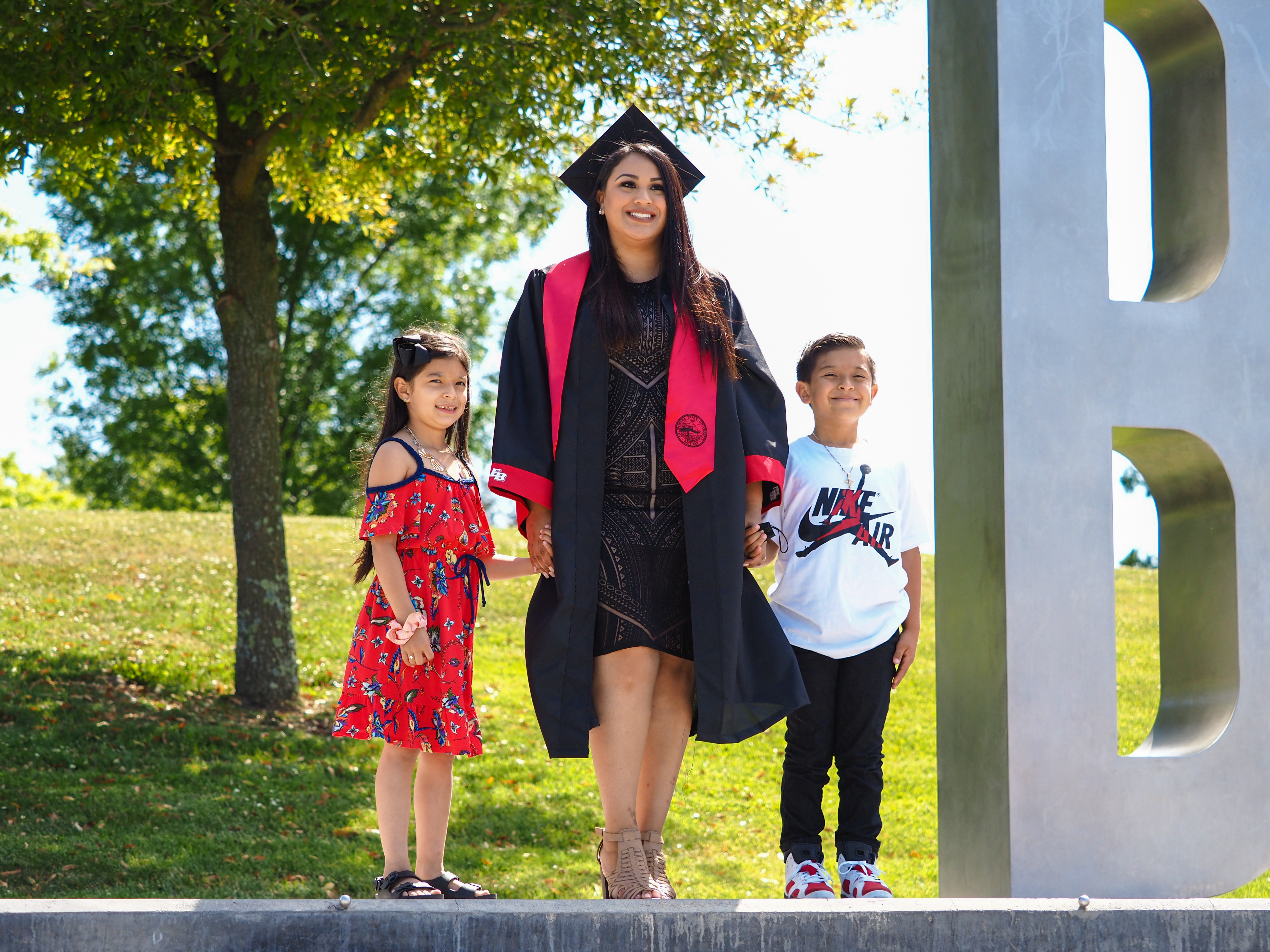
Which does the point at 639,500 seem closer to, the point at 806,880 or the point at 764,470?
the point at 764,470

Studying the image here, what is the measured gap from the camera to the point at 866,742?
370 cm

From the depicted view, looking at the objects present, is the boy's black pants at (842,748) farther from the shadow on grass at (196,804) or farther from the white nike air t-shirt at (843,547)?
the shadow on grass at (196,804)

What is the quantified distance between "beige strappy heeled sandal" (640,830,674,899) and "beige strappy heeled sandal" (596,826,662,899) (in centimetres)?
3

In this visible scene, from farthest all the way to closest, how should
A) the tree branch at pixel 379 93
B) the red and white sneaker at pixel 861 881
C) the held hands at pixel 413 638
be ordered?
the tree branch at pixel 379 93 < the red and white sneaker at pixel 861 881 < the held hands at pixel 413 638

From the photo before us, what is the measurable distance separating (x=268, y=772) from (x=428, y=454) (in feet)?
12.7

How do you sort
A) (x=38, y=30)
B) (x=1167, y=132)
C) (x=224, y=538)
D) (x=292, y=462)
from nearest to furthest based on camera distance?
(x=1167, y=132), (x=38, y=30), (x=224, y=538), (x=292, y=462)

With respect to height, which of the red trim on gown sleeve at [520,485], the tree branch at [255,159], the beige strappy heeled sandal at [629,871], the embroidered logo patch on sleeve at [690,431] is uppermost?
the tree branch at [255,159]

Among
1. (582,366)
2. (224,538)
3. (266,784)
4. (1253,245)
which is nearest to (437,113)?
(266,784)

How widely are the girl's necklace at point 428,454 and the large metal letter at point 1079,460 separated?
5.51 ft

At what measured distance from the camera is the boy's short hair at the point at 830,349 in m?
3.98

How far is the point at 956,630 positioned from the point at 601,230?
1.76 m

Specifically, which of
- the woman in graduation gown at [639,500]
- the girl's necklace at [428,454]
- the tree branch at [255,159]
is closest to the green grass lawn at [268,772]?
the woman in graduation gown at [639,500]

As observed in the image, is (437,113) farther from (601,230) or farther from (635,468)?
(635,468)

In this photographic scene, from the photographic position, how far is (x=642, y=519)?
344 cm
